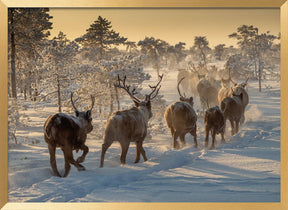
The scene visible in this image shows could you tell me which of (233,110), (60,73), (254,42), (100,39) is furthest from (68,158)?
(233,110)

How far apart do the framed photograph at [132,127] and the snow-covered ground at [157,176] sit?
23 mm

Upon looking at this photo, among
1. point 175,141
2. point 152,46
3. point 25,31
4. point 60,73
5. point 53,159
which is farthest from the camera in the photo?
point 60,73

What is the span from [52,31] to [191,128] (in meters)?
5.12

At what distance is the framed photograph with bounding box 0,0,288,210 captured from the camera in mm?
7137

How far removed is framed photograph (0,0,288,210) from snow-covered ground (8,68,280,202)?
23 mm

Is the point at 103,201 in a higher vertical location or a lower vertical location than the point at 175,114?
lower

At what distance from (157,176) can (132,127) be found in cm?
175

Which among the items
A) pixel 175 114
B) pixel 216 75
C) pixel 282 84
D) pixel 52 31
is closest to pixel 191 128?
pixel 175 114

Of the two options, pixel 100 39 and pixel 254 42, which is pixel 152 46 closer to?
Result: pixel 100 39

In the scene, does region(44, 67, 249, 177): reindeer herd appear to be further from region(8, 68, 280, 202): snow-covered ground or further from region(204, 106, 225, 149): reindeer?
region(8, 68, 280, 202): snow-covered ground

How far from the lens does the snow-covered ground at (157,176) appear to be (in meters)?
7.01

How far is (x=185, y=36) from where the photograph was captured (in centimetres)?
950

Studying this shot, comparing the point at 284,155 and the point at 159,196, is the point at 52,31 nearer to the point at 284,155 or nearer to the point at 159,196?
the point at 159,196

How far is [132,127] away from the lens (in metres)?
9.08
